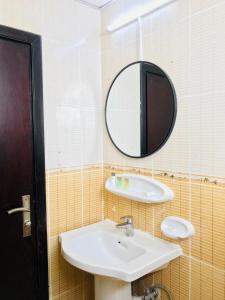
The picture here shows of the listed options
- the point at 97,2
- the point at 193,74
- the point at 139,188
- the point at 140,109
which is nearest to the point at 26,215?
the point at 139,188

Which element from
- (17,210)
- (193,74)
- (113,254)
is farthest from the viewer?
(113,254)

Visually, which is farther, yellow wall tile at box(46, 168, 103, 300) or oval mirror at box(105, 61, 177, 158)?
yellow wall tile at box(46, 168, 103, 300)

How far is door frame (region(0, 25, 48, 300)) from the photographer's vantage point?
1.49 m

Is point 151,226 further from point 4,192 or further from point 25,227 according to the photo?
point 4,192

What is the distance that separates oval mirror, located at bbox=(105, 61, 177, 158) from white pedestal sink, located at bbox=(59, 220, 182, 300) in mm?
531

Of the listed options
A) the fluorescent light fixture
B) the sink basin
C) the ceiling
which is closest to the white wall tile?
the fluorescent light fixture

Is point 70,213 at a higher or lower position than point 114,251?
higher

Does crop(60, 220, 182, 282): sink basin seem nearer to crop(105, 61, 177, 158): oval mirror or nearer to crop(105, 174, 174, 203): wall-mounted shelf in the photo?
crop(105, 174, 174, 203): wall-mounted shelf

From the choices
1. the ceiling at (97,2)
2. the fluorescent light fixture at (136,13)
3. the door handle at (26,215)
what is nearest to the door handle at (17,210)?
the door handle at (26,215)

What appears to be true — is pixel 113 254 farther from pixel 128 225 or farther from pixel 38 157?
pixel 38 157

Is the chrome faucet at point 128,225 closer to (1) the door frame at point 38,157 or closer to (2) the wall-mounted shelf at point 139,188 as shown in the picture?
(2) the wall-mounted shelf at point 139,188

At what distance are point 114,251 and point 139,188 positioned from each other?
0.42 metres

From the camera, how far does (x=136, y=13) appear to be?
1.48 meters

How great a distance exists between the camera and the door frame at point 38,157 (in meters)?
1.49
